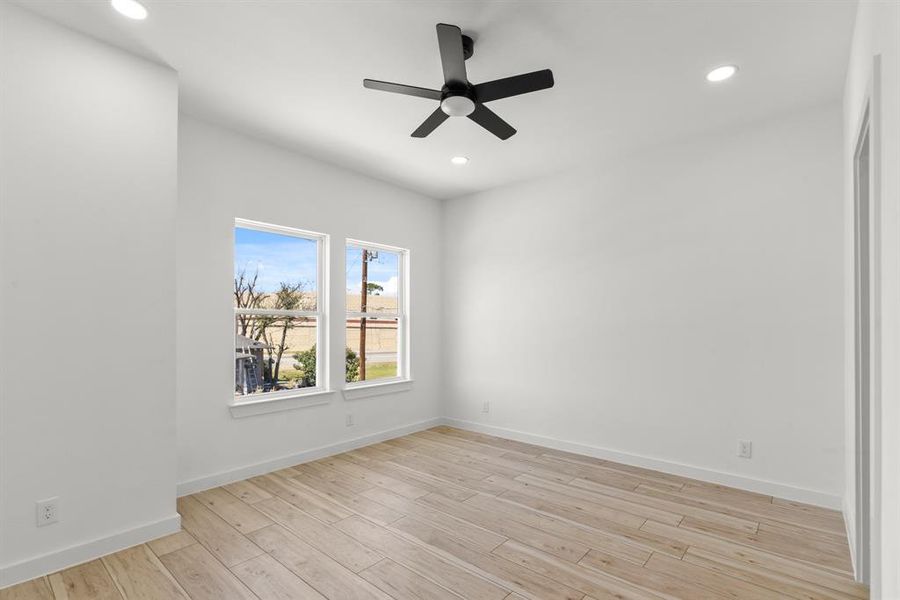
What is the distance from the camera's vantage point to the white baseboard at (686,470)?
311 centimetres

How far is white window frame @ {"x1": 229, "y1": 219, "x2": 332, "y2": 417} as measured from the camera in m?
3.64

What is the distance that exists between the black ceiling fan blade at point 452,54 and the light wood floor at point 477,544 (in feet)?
8.45

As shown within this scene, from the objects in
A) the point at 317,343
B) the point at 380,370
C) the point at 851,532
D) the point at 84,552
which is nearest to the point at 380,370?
the point at 380,370

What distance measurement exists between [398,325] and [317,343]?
1127 mm

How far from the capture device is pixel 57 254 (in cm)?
232

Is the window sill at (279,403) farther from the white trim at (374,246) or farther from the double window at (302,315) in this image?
the white trim at (374,246)

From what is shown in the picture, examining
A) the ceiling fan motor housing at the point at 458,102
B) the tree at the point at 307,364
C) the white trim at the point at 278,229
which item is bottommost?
the tree at the point at 307,364

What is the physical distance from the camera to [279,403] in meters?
3.81

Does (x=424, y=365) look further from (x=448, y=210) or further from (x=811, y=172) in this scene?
(x=811, y=172)

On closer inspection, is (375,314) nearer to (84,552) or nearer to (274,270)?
(274,270)

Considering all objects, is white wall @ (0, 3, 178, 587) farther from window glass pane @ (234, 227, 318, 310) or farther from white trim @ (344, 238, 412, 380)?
white trim @ (344, 238, 412, 380)

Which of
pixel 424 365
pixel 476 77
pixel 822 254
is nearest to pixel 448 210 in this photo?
pixel 424 365

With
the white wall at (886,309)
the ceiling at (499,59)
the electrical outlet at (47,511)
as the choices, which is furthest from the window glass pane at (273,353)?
the white wall at (886,309)

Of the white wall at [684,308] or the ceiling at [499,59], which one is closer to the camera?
the ceiling at [499,59]
